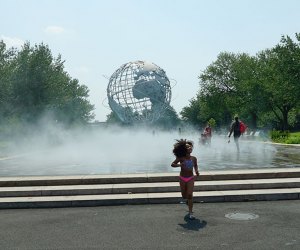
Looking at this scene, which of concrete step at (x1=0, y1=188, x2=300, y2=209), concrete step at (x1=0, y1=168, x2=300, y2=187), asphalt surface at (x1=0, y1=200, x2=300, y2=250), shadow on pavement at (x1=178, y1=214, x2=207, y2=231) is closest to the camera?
asphalt surface at (x1=0, y1=200, x2=300, y2=250)

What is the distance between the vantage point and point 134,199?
8.82 metres

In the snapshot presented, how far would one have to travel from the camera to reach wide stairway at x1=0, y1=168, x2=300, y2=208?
8.84 m

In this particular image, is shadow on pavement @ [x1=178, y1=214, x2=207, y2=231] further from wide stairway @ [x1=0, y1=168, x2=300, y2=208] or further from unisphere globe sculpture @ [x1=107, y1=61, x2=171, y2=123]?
unisphere globe sculpture @ [x1=107, y1=61, x2=171, y2=123]

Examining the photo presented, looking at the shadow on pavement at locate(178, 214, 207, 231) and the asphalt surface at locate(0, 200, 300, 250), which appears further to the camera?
the shadow on pavement at locate(178, 214, 207, 231)

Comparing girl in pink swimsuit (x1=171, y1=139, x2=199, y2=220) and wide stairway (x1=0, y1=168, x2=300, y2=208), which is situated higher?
girl in pink swimsuit (x1=171, y1=139, x2=199, y2=220)

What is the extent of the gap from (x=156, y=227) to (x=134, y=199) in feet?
6.64

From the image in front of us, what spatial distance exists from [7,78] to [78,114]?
1565 inches

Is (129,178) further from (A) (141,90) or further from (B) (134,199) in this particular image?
(A) (141,90)

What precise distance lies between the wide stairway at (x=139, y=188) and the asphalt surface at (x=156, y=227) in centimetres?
27

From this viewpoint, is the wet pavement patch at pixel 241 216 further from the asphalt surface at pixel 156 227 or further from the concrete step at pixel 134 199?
the concrete step at pixel 134 199

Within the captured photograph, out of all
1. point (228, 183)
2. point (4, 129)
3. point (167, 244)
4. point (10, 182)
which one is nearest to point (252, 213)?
point (228, 183)

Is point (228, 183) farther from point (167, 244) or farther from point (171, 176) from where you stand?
point (167, 244)

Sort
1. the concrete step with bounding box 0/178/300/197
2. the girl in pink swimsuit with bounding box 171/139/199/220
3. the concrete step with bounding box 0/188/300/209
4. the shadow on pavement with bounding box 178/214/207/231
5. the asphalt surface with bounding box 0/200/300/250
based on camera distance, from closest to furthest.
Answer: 1. the asphalt surface with bounding box 0/200/300/250
2. the shadow on pavement with bounding box 178/214/207/231
3. the girl in pink swimsuit with bounding box 171/139/199/220
4. the concrete step with bounding box 0/188/300/209
5. the concrete step with bounding box 0/178/300/197

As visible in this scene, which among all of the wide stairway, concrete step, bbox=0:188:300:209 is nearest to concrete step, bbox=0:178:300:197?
the wide stairway
